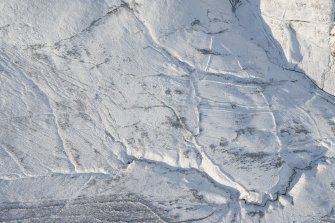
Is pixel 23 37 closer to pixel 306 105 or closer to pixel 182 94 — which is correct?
pixel 182 94

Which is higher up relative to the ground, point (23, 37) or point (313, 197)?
point (23, 37)

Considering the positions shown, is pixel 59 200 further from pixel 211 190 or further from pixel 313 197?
pixel 313 197

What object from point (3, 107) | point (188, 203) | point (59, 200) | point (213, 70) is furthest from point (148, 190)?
point (3, 107)

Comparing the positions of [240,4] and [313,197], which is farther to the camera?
[240,4]

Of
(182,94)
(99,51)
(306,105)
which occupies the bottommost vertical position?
(306,105)

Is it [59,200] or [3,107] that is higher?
[3,107]

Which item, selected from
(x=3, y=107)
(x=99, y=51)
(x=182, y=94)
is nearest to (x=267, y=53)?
(x=182, y=94)
